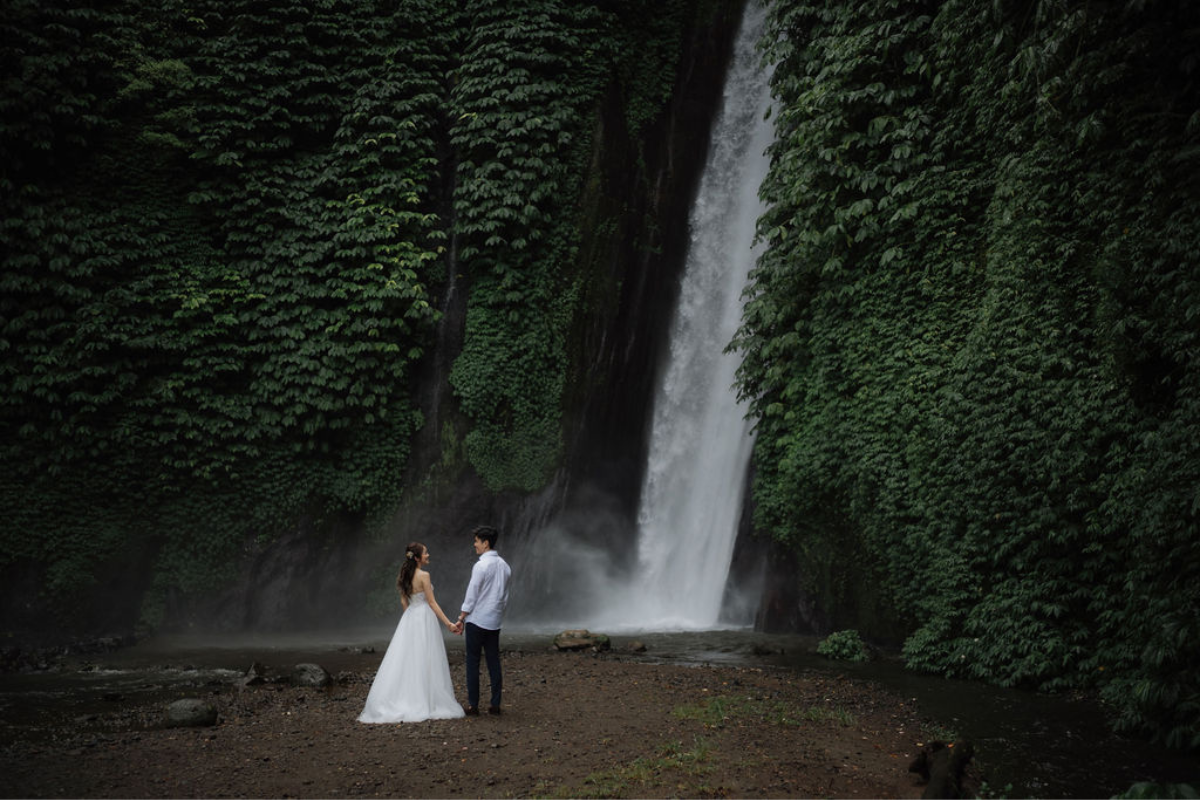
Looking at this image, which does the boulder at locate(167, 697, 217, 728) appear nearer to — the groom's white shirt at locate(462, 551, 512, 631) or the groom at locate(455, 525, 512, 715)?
the groom at locate(455, 525, 512, 715)

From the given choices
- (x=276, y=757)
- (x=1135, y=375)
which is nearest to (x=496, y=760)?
(x=276, y=757)

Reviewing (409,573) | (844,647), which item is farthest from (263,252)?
(844,647)

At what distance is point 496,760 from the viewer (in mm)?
6371

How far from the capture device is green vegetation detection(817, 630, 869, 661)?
1127 cm

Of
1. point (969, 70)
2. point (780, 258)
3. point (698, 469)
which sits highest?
point (969, 70)

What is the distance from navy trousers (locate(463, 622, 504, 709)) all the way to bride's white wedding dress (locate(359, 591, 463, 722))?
0.19 metres

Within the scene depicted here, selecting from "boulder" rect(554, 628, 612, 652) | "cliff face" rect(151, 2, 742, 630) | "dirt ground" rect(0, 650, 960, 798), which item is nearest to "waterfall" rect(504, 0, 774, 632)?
"cliff face" rect(151, 2, 742, 630)

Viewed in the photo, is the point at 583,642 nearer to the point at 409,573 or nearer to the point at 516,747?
the point at 409,573

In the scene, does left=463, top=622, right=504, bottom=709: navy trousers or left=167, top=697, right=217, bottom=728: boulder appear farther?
left=167, top=697, right=217, bottom=728: boulder

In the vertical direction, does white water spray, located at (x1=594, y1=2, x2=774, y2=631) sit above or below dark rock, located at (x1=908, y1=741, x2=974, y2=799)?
above

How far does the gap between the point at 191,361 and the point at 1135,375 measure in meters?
14.7

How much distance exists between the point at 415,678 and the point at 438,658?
0.27 metres

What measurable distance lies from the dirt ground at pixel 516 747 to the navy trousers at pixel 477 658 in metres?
0.24

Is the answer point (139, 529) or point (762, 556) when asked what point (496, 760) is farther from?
point (139, 529)
